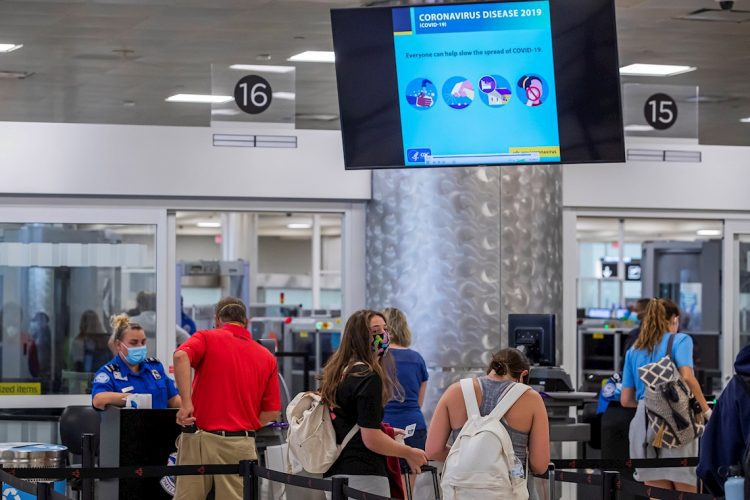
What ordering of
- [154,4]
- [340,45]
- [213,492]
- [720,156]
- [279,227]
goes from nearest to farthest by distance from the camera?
1. [213,492]
2. [340,45]
3. [720,156]
4. [154,4]
5. [279,227]

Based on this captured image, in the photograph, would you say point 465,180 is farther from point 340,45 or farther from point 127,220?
point 127,220

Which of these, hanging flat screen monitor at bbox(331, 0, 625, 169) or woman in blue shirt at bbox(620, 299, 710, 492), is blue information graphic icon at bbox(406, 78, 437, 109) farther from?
woman in blue shirt at bbox(620, 299, 710, 492)

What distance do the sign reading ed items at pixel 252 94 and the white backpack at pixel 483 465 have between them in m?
4.07

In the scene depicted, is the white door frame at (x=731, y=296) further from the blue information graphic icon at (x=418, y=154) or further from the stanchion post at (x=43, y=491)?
the stanchion post at (x=43, y=491)

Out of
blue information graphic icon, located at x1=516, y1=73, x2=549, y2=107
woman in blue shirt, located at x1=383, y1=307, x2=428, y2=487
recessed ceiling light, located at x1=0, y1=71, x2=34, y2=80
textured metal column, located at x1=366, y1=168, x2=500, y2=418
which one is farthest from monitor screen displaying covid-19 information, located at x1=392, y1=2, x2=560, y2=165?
recessed ceiling light, located at x1=0, y1=71, x2=34, y2=80

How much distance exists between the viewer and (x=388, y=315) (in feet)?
22.4

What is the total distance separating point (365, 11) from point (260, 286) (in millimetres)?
17810

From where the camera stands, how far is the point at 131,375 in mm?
6852

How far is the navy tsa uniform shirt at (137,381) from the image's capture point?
6.72m

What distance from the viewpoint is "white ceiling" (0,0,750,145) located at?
10.5 meters

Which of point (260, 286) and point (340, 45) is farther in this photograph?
point (260, 286)

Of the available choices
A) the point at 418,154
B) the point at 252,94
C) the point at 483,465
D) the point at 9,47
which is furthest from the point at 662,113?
the point at 9,47

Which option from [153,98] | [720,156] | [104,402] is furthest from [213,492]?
[153,98]

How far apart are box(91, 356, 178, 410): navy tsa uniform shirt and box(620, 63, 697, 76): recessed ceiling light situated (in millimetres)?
7595
